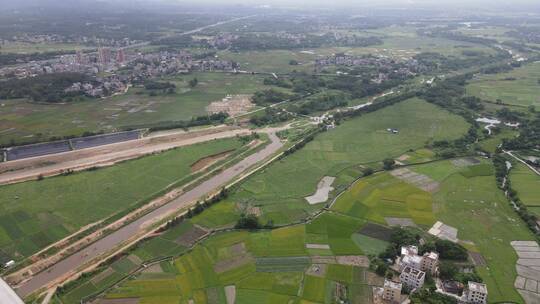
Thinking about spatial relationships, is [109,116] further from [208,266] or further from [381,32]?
[381,32]

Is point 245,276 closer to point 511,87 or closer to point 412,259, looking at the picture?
point 412,259

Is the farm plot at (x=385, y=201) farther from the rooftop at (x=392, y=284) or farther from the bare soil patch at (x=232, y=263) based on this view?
the bare soil patch at (x=232, y=263)

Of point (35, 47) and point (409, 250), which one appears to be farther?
point (35, 47)

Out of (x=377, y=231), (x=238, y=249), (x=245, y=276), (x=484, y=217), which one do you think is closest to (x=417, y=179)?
(x=484, y=217)

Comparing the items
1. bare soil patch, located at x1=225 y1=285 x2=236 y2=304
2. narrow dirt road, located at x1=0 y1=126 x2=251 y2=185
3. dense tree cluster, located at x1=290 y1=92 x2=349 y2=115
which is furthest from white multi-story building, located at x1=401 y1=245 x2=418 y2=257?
dense tree cluster, located at x1=290 y1=92 x2=349 y2=115

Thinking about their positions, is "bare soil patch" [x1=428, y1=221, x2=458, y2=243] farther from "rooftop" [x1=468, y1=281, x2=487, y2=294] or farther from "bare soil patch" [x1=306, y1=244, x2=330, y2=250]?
"bare soil patch" [x1=306, y1=244, x2=330, y2=250]

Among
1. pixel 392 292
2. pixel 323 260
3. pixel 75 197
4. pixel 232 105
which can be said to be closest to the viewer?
pixel 392 292
